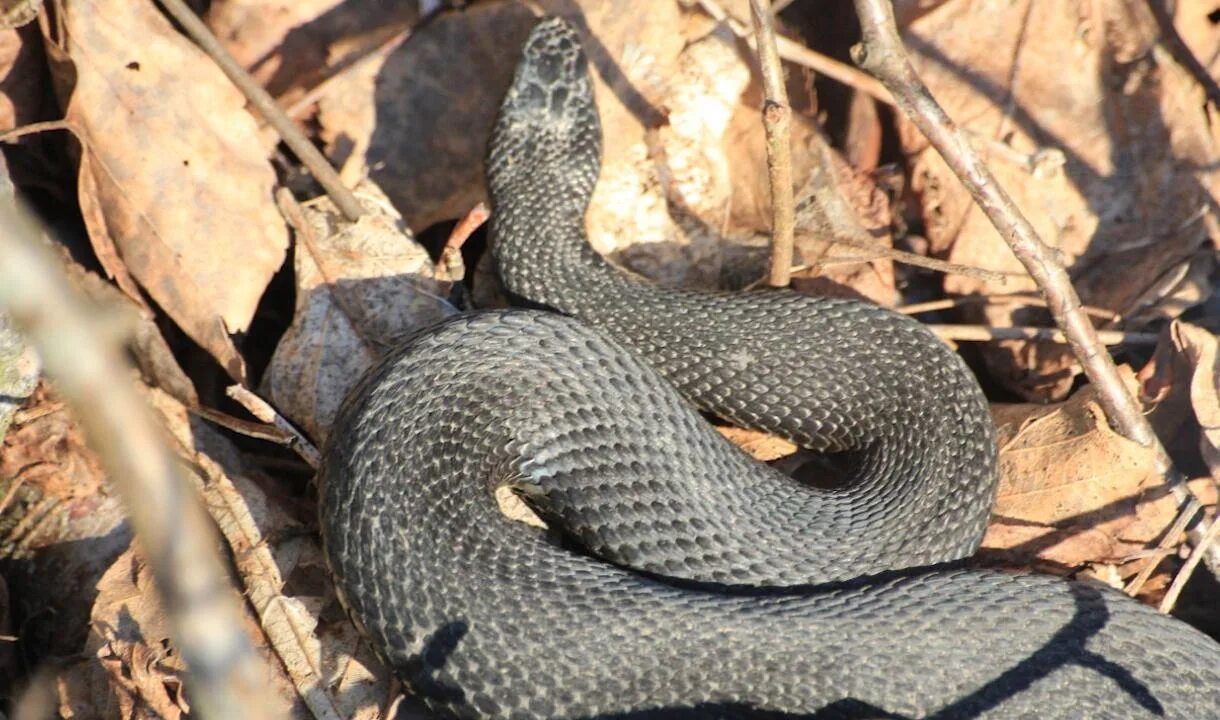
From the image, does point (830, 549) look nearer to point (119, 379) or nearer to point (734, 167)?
point (734, 167)

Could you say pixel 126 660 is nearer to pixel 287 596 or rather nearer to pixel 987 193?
pixel 287 596

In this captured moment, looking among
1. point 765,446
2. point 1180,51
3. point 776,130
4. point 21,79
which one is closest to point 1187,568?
point 765,446

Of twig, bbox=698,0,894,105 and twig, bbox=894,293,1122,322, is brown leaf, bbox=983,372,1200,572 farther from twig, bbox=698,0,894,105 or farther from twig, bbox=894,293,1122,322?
twig, bbox=698,0,894,105

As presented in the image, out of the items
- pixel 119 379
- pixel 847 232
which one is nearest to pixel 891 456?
pixel 847 232

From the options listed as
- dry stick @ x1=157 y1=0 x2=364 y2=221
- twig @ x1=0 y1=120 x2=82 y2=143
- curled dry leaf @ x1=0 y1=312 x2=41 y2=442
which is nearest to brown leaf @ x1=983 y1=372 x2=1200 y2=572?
dry stick @ x1=157 y1=0 x2=364 y2=221

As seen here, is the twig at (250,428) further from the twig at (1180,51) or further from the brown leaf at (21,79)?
the twig at (1180,51)
